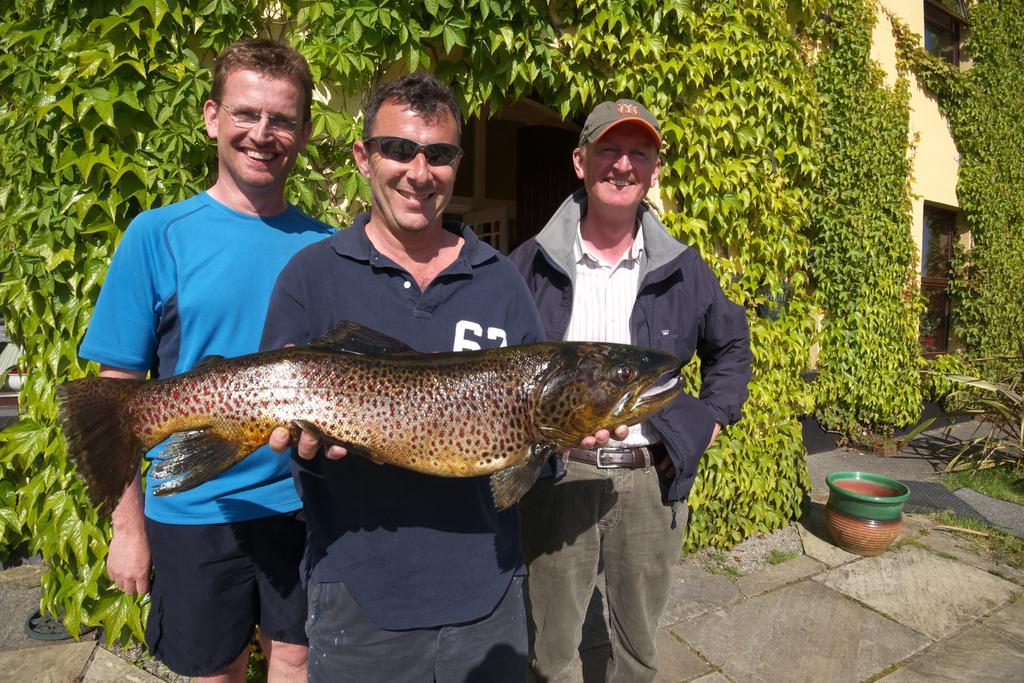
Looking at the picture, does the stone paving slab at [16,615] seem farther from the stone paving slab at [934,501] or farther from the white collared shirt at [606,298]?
the stone paving slab at [934,501]

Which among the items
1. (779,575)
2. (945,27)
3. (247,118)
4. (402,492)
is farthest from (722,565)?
(945,27)

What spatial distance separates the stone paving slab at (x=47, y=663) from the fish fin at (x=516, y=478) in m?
3.56

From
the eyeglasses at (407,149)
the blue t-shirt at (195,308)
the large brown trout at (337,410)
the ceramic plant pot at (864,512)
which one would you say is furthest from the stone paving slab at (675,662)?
the eyeglasses at (407,149)

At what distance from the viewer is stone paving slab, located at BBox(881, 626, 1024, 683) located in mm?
3785

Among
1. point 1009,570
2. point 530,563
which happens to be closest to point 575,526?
point 530,563

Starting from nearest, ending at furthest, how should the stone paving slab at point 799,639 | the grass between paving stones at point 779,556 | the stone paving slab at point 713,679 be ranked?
the stone paving slab at point 713,679 → the stone paving slab at point 799,639 → the grass between paving stones at point 779,556

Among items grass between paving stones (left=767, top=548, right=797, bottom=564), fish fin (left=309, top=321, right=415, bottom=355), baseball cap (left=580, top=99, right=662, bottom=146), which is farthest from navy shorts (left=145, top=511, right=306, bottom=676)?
grass between paving stones (left=767, top=548, right=797, bottom=564)

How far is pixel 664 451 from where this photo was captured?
9.48 ft

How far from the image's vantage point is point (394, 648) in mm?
1936

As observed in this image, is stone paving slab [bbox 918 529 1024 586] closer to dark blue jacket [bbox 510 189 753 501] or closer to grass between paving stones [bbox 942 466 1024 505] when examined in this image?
grass between paving stones [bbox 942 466 1024 505]

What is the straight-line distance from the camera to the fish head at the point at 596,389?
1.96 meters

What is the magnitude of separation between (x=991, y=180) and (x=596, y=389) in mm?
12158

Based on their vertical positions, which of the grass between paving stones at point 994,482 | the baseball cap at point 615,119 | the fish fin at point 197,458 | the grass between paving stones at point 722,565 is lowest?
the grass between paving stones at point 722,565

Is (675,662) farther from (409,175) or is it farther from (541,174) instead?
(541,174)
